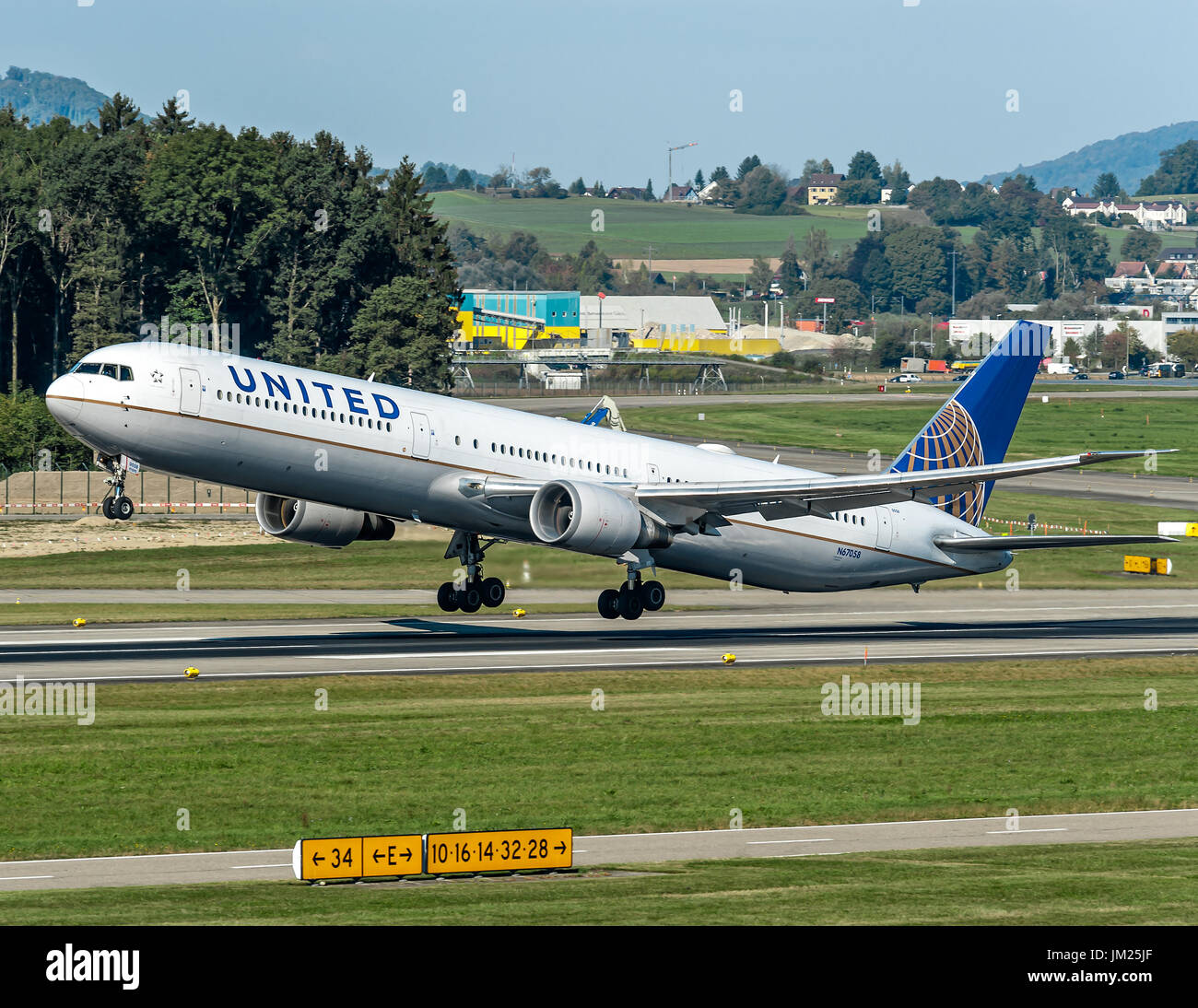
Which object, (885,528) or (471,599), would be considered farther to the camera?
(885,528)

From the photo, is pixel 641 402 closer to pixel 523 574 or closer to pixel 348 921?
pixel 523 574

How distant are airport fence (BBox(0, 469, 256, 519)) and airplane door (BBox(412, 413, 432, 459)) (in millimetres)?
45822

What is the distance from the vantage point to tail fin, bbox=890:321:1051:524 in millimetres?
60844

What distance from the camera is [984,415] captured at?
61688mm

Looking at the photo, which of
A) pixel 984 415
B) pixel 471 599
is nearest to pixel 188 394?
pixel 471 599

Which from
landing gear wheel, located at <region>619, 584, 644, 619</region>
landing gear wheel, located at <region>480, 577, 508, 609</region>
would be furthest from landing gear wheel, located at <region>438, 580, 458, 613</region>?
landing gear wheel, located at <region>619, 584, 644, 619</region>

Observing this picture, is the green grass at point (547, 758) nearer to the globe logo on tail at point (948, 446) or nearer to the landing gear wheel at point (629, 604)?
the landing gear wheel at point (629, 604)

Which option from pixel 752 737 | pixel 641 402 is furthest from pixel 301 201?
pixel 752 737

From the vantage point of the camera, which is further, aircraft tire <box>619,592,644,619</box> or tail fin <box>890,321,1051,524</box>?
tail fin <box>890,321,1051,524</box>

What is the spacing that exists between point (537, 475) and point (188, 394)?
12.5 meters

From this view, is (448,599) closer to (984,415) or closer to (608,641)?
(608,641)

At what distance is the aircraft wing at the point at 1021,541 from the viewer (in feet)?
183

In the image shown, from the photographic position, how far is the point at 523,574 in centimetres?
5488

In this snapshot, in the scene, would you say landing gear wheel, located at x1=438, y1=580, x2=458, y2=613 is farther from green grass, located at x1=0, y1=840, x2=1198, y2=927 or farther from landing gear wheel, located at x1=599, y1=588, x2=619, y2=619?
green grass, located at x1=0, y1=840, x2=1198, y2=927
